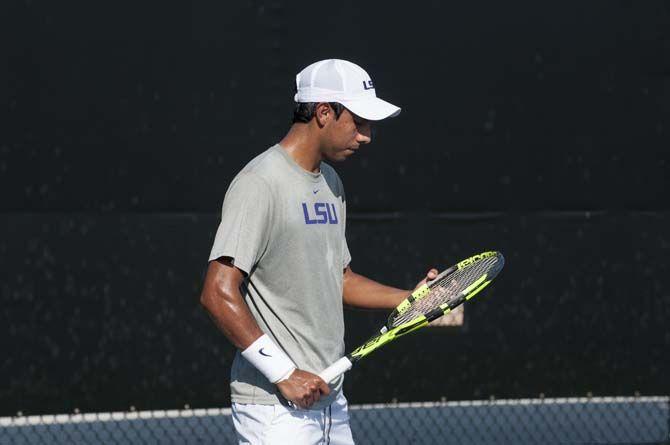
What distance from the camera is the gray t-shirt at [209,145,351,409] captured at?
10.8 feet

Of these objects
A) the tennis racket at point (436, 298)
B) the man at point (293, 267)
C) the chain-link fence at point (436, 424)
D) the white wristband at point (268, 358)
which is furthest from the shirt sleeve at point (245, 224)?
the chain-link fence at point (436, 424)

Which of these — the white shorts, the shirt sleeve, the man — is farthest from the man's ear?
the white shorts

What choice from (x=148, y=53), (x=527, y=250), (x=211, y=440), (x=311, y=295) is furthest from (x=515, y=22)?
(x=311, y=295)

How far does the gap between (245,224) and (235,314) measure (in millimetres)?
239

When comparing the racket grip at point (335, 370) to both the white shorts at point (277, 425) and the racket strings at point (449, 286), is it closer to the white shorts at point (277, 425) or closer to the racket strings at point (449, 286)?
the white shorts at point (277, 425)

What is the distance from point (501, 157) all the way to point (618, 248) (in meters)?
0.81

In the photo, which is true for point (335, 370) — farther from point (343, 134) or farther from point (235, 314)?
point (343, 134)

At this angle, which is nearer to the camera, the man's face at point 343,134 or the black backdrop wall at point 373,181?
the man's face at point 343,134

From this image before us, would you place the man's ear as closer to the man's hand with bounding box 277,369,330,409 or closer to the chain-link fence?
the man's hand with bounding box 277,369,330,409

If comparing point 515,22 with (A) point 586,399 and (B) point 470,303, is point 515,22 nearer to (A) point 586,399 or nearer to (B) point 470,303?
(B) point 470,303

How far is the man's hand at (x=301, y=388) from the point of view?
3260 millimetres

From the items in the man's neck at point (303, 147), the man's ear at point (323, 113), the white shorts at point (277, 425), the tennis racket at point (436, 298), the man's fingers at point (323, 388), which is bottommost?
the white shorts at point (277, 425)

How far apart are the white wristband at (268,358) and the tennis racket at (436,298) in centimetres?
37

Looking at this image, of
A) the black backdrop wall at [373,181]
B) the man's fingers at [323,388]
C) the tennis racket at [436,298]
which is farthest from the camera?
the black backdrop wall at [373,181]
